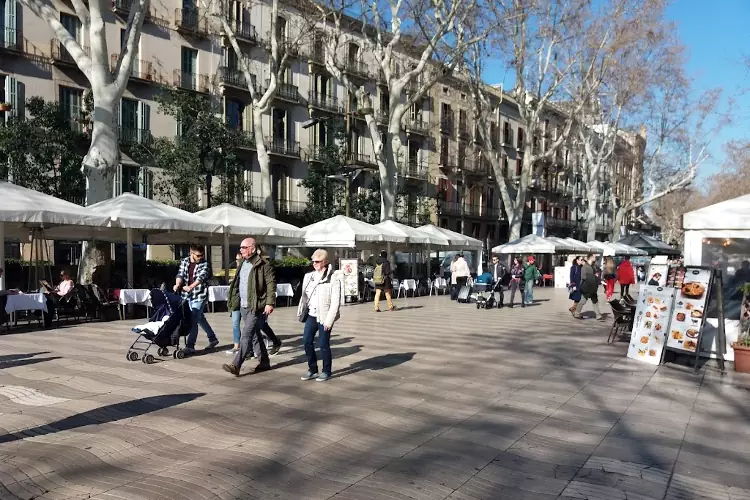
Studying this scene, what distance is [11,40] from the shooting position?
918 inches

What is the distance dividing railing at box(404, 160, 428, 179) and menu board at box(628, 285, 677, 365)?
32010 mm

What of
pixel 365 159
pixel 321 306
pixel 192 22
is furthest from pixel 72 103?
pixel 321 306

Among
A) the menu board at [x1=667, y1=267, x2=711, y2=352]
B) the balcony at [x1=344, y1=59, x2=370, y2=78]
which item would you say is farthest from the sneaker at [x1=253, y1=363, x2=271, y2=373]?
the balcony at [x1=344, y1=59, x2=370, y2=78]

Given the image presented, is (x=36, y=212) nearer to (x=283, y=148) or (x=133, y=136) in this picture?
(x=133, y=136)

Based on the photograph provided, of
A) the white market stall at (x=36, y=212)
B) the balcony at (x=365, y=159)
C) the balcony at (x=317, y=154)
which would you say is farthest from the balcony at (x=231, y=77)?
the white market stall at (x=36, y=212)

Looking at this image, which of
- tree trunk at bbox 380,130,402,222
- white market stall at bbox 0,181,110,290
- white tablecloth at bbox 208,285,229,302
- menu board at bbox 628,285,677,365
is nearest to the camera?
menu board at bbox 628,285,677,365

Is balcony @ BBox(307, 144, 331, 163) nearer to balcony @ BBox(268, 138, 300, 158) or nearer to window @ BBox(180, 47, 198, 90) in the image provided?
balcony @ BBox(268, 138, 300, 158)

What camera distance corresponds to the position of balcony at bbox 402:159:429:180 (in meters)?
40.5

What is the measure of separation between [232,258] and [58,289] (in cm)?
2133

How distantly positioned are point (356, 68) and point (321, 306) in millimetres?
31597

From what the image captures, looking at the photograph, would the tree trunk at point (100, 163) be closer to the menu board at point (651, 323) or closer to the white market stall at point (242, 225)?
the white market stall at point (242, 225)

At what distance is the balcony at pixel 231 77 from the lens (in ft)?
97.3

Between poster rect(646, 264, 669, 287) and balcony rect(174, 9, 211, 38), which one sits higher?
balcony rect(174, 9, 211, 38)

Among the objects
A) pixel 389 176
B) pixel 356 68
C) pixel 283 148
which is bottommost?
pixel 389 176
